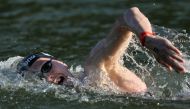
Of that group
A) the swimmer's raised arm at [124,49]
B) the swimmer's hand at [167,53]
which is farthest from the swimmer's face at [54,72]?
the swimmer's hand at [167,53]

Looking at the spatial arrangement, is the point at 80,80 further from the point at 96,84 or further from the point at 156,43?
the point at 156,43

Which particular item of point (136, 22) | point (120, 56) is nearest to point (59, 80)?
point (120, 56)

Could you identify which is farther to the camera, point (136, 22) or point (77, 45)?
point (77, 45)

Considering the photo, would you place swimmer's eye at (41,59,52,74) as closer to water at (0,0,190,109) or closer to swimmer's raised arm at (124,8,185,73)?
water at (0,0,190,109)

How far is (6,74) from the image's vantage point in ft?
29.5

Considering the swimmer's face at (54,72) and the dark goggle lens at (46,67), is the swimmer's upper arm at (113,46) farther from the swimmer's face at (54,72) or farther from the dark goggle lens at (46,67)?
the dark goggle lens at (46,67)

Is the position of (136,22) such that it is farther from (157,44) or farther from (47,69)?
(47,69)

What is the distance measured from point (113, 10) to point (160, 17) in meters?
1.10

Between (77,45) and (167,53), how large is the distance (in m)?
5.26

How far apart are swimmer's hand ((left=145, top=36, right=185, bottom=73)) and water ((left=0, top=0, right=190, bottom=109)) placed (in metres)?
1.31

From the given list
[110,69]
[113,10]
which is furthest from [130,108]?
[113,10]

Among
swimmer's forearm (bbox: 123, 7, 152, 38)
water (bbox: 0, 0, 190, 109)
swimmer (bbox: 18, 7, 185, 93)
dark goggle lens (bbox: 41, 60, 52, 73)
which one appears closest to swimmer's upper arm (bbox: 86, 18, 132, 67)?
swimmer (bbox: 18, 7, 185, 93)

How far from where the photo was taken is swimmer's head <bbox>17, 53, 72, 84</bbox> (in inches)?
327

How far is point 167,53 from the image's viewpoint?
6.43m
